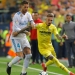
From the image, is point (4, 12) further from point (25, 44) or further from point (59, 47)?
point (25, 44)

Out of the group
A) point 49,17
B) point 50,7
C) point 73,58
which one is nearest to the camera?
point 49,17

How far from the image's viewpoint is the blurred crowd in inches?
938

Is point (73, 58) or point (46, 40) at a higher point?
point (46, 40)

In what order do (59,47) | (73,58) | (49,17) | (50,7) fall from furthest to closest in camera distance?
1. (50,7)
2. (59,47)
3. (73,58)
4. (49,17)

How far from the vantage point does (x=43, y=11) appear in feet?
84.2

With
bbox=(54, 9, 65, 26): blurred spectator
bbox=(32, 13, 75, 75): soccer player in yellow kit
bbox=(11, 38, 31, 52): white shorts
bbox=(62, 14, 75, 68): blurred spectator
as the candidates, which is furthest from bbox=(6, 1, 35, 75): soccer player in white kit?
bbox=(54, 9, 65, 26): blurred spectator

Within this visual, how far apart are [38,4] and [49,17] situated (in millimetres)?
13870

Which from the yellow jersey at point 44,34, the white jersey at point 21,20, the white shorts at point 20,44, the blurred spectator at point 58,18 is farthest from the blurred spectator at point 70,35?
the blurred spectator at point 58,18

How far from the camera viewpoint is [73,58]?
60.4 feet

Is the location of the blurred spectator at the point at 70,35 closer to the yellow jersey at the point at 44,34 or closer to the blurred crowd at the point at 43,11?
the yellow jersey at the point at 44,34

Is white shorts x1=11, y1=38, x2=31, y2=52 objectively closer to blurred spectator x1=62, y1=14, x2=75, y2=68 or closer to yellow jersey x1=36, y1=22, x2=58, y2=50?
yellow jersey x1=36, y1=22, x2=58, y2=50

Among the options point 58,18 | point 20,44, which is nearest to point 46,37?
point 20,44

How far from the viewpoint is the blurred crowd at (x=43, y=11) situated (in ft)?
78.1

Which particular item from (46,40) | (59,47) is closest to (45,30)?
(46,40)
